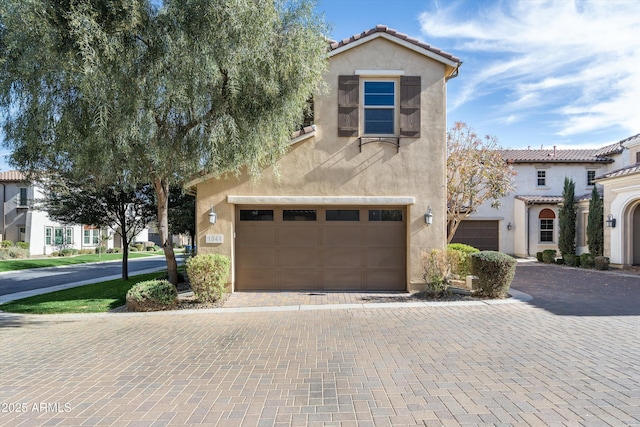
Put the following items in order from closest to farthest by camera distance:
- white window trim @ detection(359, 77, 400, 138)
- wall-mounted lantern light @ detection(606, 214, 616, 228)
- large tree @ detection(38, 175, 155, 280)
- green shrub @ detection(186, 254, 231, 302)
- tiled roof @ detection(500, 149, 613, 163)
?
green shrub @ detection(186, 254, 231, 302) → white window trim @ detection(359, 77, 400, 138) → large tree @ detection(38, 175, 155, 280) → wall-mounted lantern light @ detection(606, 214, 616, 228) → tiled roof @ detection(500, 149, 613, 163)

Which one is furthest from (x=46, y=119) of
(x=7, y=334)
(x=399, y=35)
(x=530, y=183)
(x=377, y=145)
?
(x=530, y=183)

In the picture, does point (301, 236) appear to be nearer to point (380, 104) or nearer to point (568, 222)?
point (380, 104)

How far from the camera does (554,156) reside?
84.4 feet

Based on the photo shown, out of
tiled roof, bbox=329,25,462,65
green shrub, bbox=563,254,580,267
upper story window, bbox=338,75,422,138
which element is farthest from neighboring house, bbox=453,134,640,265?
tiled roof, bbox=329,25,462,65

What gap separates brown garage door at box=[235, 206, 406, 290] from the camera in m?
11.2

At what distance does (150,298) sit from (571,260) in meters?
20.9

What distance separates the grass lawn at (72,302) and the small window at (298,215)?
210 inches

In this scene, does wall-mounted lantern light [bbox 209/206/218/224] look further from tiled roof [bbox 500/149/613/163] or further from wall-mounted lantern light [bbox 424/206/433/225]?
tiled roof [bbox 500/149/613/163]

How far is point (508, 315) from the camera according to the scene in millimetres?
8453

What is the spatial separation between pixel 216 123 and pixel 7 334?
6.32 metres

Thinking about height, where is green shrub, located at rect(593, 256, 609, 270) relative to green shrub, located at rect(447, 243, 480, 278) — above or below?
below

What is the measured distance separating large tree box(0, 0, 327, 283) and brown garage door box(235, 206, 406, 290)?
118 inches

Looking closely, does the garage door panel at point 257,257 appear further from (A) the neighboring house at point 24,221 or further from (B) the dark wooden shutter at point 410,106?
(A) the neighboring house at point 24,221

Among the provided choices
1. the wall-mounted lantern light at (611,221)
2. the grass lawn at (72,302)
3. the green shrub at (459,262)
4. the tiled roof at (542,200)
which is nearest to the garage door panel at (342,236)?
the green shrub at (459,262)
